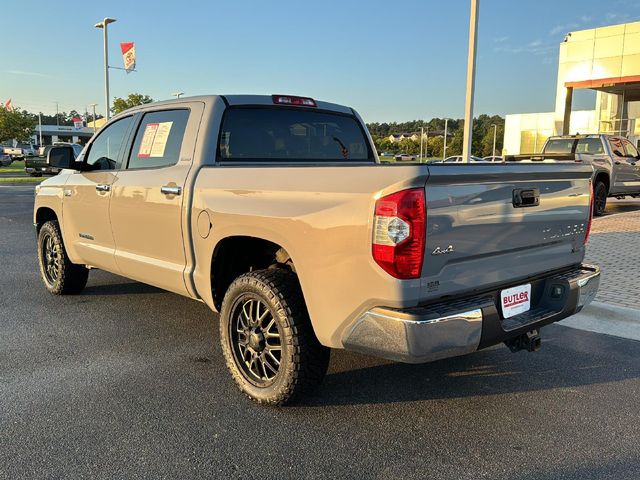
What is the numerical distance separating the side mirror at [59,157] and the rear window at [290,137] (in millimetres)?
1805

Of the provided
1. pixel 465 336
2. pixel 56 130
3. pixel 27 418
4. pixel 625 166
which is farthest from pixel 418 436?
pixel 56 130

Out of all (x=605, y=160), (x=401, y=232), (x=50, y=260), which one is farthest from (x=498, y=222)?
(x=605, y=160)

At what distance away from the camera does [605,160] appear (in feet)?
42.8

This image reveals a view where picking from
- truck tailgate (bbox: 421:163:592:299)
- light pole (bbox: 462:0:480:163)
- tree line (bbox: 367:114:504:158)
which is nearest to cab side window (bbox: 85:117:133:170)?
truck tailgate (bbox: 421:163:592:299)

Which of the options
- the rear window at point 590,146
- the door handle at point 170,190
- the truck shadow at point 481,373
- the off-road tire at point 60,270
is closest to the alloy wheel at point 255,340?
the truck shadow at point 481,373

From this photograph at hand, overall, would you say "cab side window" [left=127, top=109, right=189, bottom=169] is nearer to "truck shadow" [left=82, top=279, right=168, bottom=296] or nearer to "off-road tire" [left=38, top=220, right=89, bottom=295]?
"off-road tire" [left=38, top=220, right=89, bottom=295]

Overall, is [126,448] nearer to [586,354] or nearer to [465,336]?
[465,336]

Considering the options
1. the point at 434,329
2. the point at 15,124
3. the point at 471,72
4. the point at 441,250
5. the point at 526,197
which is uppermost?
the point at 15,124

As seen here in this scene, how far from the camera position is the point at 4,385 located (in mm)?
3543

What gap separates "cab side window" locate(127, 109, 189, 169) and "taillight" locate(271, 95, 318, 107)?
74 centimetres

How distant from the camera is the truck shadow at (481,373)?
349 centimetres

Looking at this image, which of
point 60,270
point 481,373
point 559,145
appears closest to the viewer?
point 481,373

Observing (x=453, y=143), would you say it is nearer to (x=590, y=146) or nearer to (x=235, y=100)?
(x=590, y=146)

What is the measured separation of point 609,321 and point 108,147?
4.83 meters
